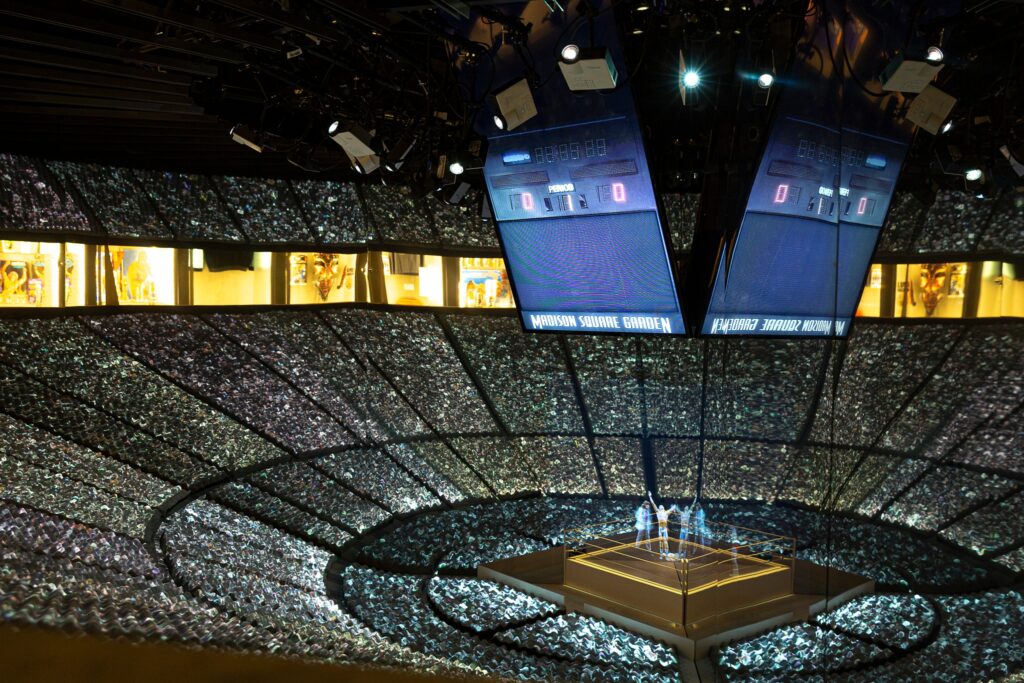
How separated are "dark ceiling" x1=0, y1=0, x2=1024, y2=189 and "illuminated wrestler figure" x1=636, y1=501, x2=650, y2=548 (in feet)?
9.34

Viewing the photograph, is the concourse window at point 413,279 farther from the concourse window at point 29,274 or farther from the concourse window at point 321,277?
the concourse window at point 29,274

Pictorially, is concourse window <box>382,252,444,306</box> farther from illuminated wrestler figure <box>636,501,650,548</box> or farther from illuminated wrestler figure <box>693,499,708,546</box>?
illuminated wrestler figure <box>693,499,708,546</box>

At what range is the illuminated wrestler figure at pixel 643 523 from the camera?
671 cm

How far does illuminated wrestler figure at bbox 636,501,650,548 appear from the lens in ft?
22.0

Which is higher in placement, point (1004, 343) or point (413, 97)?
point (413, 97)

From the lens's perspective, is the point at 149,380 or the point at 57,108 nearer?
the point at 57,108

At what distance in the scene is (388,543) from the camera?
641cm

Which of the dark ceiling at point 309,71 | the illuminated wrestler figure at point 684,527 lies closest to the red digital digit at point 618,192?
the dark ceiling at point 309,71

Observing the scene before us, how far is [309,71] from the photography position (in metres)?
5.48

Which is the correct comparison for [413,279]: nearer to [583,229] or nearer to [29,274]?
[583,229]

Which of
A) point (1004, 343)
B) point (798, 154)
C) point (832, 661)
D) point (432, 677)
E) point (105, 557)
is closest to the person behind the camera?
point (432, 677)

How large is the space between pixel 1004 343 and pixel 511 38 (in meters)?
5.36

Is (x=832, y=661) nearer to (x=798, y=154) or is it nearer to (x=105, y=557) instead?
(x=798, y=154)

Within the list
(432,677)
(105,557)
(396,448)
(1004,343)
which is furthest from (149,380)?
(1004,343)
